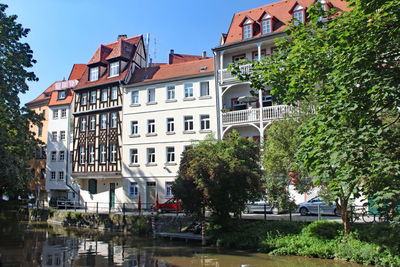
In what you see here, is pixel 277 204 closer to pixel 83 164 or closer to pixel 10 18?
pixel 10 18

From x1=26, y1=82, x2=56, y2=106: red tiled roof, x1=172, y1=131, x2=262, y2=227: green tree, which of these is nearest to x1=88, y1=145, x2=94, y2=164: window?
x1=26, y1=82, x2=56, y2=106: red tiled roof

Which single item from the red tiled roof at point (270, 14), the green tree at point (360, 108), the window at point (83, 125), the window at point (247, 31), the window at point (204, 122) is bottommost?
the green tree at point (360, 108)

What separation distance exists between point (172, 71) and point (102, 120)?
28.9ft

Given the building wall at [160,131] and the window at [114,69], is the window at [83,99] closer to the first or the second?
the window at [114,69]

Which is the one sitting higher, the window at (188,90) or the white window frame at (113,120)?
the window at (188,90)

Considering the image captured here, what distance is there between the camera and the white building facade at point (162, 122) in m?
29.6

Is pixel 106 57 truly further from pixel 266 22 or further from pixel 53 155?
pixel 266 22

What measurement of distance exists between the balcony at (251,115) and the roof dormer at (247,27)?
6.32m

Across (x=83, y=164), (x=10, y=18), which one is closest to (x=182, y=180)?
(x=10, y=18)

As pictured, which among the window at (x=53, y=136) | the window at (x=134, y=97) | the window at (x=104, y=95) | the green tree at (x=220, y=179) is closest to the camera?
the green tree at (x=220, y=179)

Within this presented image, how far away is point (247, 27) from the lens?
93.6 feet

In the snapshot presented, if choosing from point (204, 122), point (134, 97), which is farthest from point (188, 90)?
point (134, 97)

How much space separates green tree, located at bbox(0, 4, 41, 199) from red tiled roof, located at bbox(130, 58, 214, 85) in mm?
14850

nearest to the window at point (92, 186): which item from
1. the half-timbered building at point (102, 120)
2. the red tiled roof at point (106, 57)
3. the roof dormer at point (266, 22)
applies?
the half-timbered building at point (102, 120)
